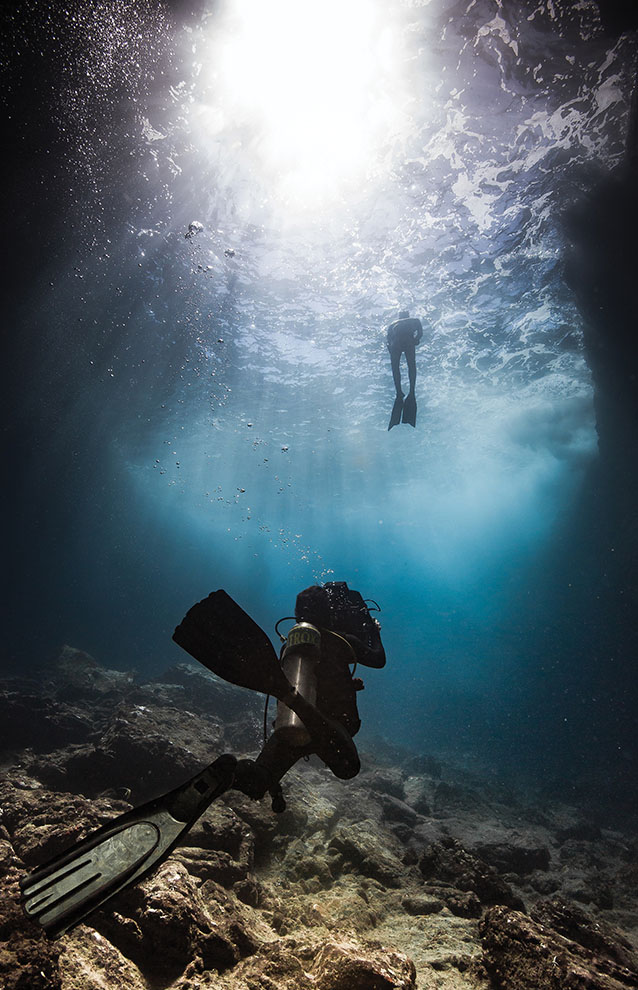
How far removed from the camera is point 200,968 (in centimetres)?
267

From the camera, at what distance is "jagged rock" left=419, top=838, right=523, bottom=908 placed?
4.77m

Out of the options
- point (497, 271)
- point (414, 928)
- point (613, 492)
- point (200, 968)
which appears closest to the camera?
point (200, 968)

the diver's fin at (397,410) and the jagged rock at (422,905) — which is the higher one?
the diver's fin at (397,410)

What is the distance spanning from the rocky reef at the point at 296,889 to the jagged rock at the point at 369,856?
0.10 ft

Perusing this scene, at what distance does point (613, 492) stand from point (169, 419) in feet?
80.1

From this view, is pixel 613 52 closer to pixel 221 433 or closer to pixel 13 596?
pixel 221 433

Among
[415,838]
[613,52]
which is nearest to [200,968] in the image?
[415,838]

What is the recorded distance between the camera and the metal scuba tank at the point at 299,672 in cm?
250

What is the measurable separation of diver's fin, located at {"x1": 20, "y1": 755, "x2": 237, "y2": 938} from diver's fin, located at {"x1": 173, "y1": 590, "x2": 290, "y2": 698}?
21.4 inches

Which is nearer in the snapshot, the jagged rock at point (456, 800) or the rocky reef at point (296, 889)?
the rocky reef at point (296, 889)

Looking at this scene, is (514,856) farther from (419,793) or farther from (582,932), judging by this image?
(419,793)

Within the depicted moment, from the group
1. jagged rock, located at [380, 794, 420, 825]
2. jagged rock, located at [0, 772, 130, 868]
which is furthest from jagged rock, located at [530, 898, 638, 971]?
jagged rock, located at [380, 794, 420, 825]

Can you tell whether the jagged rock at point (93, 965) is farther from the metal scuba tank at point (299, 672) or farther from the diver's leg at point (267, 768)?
the metal scuba tank at point (299, 672)

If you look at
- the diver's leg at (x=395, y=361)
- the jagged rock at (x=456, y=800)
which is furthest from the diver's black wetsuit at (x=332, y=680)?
the diver's leg at (x=395, y=361)
